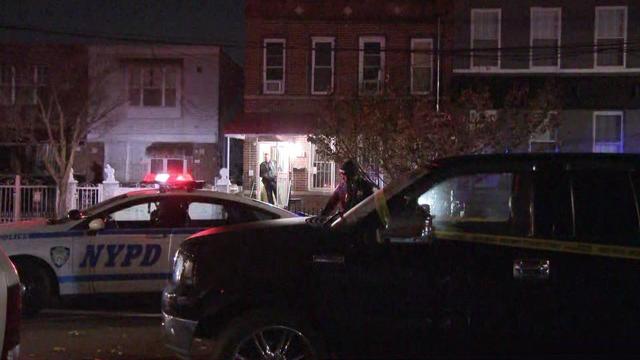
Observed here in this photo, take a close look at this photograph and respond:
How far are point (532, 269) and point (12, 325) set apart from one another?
128 inches

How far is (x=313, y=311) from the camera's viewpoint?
5457mm

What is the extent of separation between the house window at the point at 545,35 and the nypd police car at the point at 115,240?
50.5 feet

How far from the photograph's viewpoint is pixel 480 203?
5.76m

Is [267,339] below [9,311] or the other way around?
below

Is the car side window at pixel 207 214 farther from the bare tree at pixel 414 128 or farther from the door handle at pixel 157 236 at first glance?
the bare tree at pixel 414 128

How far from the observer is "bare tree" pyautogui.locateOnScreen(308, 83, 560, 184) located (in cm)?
1644

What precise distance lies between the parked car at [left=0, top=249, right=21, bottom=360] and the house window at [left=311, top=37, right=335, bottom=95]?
19.6 metres

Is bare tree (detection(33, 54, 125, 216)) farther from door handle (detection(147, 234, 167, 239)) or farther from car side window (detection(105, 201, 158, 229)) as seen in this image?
door handle (detection(147, 234, 167, 239))

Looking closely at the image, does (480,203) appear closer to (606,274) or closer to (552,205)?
(552,205)

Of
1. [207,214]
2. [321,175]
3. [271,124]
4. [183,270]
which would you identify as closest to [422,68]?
[321,175]

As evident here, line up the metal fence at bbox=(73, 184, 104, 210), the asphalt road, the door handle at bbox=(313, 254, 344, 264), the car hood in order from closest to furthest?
the door handle at bbox=(313, 254, 344, 264) → the car hood → the asphalt road → the metal fence at bbox=(73, 184, 104, 210)

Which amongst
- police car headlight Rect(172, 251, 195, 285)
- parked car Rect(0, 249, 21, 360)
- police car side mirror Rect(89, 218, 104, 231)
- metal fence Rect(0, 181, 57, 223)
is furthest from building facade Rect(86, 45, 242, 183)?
Answer: parked car Rect(0, 249, 21, 360)

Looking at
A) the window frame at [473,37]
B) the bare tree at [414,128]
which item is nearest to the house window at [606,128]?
the window frame at [473,37]

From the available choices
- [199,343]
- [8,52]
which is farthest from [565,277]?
[8,52]
